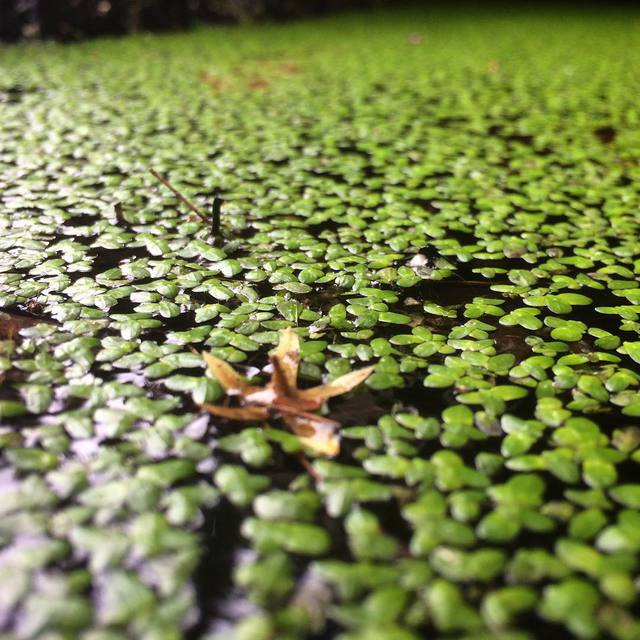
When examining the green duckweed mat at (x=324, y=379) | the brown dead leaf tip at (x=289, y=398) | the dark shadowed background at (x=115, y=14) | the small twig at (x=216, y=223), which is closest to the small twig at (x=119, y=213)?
the green duckweed mat at (x=324, y=379)

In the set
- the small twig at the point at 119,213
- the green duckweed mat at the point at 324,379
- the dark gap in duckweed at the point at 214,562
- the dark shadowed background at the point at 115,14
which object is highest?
the dark shadowed background at the point at 115,14

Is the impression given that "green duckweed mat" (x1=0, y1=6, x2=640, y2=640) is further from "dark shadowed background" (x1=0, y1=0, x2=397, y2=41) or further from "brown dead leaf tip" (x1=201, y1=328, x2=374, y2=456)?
"dark shadowed background" (x1=0, y1=0, x2=397, y2=41)

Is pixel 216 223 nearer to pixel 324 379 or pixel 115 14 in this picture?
pixel 324 379

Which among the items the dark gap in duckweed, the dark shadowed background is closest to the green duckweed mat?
the dark gap in duckweed

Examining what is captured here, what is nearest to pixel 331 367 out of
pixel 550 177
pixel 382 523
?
pixel 382 523

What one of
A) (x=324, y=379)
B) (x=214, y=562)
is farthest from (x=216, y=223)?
(x=214, y=562)

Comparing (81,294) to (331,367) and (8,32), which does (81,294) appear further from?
(8,32)

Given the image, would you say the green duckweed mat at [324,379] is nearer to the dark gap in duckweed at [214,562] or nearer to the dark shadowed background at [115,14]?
the dark gap in duckweed at [214,562]
